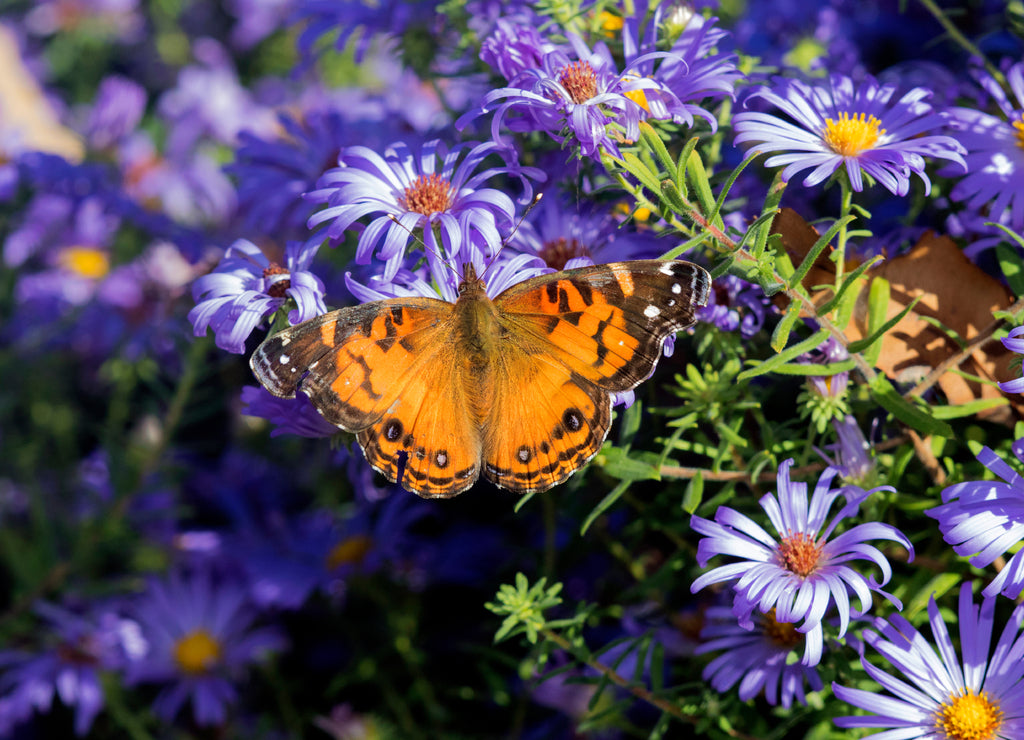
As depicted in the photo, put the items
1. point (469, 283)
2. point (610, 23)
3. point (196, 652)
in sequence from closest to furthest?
1. point (469, 283)
2. point (610, 23)
3. point (196, 652)

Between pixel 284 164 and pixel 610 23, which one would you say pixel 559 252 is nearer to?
pixel 610 23

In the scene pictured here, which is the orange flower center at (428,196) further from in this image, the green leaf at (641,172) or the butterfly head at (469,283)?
the green leaf at (641,172)

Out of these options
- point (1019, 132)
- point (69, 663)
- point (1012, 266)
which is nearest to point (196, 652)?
point (69, 663)

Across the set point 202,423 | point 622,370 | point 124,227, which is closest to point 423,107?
point 124,227

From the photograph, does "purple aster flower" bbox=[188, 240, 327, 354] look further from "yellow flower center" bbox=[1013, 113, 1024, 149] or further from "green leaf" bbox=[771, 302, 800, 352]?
"yellow flower center" bbox=[1013, 113, 1024, 149]

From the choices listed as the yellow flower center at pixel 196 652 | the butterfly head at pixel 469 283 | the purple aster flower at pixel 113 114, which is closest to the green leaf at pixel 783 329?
the butterfly head at pixel 469 283

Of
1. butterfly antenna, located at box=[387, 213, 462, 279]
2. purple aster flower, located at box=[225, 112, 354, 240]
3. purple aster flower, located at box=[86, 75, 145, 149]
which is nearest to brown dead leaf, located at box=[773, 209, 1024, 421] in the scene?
butterfly antenna, located at box=[387, 213, 462, 279]
